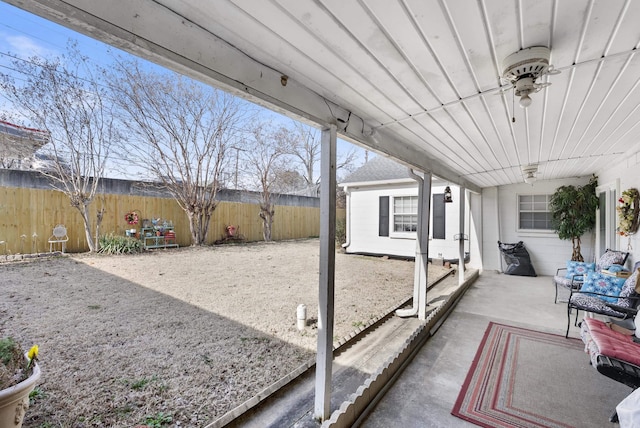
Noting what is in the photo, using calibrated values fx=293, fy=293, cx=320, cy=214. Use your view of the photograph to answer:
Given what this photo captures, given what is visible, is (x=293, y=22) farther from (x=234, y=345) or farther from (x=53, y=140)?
(x=53, y=140)

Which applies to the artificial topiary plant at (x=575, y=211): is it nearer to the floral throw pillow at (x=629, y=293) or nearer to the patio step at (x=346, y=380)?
the floral throw pillow at (x=629, y=293)

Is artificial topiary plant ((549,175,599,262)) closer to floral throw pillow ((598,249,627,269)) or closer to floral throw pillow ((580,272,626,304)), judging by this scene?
floral throw pillow ((598,249,627,269))

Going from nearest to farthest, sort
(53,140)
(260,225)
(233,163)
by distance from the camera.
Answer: (53,140), (233,163), (260,225)

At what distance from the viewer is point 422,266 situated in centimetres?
409

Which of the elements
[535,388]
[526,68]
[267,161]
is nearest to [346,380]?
[535,388]

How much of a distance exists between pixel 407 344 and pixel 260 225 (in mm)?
Answer: 9482

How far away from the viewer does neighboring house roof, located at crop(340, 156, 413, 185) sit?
8.41 meters

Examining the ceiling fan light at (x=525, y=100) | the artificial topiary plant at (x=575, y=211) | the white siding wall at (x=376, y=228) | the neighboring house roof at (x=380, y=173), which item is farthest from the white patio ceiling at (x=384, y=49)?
the neighboring house roof at (x=380, y=173)

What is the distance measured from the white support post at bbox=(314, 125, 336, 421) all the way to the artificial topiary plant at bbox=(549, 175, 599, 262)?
7.11 meters

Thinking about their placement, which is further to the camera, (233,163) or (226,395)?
(233,163)

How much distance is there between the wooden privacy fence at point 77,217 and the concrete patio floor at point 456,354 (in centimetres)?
708

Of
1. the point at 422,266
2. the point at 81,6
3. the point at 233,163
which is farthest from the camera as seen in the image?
the point at 233,163

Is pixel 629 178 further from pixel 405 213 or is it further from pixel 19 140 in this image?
pixel 19 140

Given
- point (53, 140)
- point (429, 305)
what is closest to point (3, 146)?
point (53, 140)
